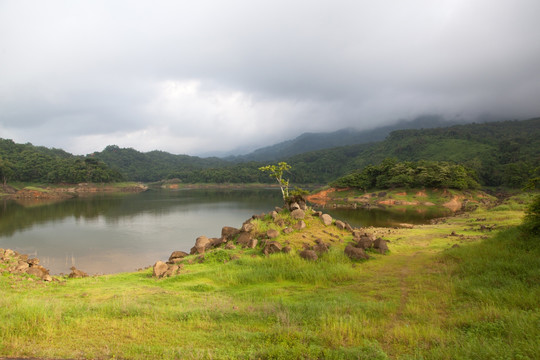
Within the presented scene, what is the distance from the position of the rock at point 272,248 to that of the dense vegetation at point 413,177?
1871 inches

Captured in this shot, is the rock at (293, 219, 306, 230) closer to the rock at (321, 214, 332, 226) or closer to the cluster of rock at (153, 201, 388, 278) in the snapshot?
the cluster of rock at (153, 201, 388, 278)

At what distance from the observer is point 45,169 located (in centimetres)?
8581

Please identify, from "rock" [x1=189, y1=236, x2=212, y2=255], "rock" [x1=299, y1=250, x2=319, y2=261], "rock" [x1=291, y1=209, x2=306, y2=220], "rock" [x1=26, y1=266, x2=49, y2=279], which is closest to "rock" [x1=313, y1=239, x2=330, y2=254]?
"rock" [x1=299, y1=250, x2=319, y2=261]

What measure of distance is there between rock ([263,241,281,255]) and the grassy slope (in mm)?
1350

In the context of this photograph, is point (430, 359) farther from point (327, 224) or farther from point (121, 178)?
point (121, 178)

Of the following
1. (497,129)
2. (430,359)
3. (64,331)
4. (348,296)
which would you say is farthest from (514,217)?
(497,129)

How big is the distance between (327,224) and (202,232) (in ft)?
55.1

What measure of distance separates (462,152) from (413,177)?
60.8m

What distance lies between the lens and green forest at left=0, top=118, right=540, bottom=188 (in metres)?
69.7

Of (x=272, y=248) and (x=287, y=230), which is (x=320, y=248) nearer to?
(x=272, y=248)

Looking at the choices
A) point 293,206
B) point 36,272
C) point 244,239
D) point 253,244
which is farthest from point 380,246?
point 36,272

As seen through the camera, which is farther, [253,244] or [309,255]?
[253,244]

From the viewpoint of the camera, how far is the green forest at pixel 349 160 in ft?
229

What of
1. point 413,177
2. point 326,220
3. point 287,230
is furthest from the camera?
point 413,177
